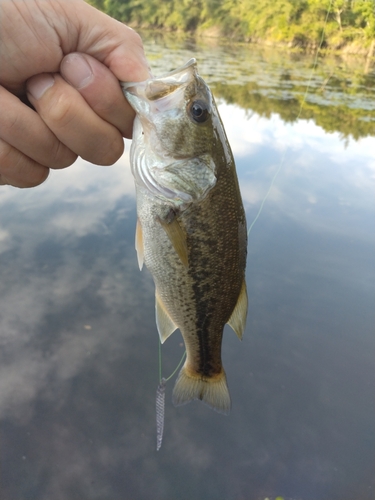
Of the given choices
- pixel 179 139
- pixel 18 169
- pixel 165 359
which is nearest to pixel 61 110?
pixel 18 169

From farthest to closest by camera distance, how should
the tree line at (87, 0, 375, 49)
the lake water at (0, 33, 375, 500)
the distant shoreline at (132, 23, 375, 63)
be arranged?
the distant shoreline at (132, 23, 375, 63), the tree line at (87, 0, 375, 49), the lake water at (0, 33, 375, 500)

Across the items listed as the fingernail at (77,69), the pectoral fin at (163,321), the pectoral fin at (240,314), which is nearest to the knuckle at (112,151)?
the fingernail at (77,69)

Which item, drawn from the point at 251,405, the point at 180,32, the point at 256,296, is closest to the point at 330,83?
the point at 256,296

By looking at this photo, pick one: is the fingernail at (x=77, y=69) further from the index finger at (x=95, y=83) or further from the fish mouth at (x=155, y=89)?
the fish mouth at (x=155, y=89)

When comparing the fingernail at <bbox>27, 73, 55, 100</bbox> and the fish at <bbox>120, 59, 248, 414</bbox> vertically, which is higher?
the fingernail at <bbox>27, 73, 55, 100</bbox>

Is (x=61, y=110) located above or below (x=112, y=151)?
above

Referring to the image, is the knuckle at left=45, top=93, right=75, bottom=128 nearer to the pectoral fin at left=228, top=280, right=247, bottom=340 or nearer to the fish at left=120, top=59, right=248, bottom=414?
the fish at left=120, top=59, right=248, bottom=414

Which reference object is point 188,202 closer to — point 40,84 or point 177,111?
point 177,111

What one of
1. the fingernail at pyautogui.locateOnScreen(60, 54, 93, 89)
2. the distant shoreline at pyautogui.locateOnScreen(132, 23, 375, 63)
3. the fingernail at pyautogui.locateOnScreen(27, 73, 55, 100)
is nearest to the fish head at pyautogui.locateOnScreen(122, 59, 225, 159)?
the fingernail at pyautogui.locateOnScreen(60, 54, 93, 89)
